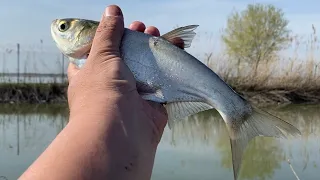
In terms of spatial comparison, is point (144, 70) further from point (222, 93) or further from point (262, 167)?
point (262, 167)

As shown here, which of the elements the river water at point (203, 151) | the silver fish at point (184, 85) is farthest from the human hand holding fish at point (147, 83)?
the river water at point (203, 151)

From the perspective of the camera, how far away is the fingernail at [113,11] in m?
1.89

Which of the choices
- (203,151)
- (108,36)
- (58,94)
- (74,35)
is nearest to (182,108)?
(108,36)

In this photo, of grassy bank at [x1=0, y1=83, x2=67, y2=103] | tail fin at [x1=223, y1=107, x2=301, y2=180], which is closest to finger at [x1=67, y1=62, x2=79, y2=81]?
tail fin at [x1=223, y1=107, x2=301, y2=180]

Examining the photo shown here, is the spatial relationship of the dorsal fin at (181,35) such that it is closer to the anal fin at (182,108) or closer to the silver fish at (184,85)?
the silver fish at (184,85)

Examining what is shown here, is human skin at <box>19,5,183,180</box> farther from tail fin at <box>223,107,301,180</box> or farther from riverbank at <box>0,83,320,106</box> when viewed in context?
riverbank at <box>0,83,320,106</box>

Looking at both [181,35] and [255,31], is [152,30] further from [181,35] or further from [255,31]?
[255,31]

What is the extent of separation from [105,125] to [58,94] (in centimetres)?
1216

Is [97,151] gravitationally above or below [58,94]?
above

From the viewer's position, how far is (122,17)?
1.90 m

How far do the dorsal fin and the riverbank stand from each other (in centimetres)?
1082

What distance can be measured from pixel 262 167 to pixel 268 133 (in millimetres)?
4103

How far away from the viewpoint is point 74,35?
2.00m

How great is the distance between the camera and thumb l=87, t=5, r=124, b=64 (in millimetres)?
1743
